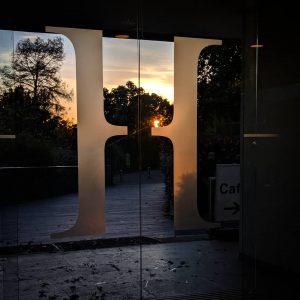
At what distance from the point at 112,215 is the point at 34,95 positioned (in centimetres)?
129

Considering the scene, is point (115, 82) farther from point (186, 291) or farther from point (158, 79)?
point (186, 291)

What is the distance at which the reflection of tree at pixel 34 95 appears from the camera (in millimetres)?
3828

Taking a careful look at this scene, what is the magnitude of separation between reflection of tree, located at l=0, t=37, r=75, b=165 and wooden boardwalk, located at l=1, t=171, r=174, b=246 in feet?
1.47

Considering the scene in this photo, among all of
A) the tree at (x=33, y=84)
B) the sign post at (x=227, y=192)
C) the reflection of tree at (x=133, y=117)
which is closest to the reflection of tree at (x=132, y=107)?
the reflection of tree at (x=133, y=117)

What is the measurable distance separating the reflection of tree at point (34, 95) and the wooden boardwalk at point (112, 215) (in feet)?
1.47

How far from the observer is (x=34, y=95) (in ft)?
12.6

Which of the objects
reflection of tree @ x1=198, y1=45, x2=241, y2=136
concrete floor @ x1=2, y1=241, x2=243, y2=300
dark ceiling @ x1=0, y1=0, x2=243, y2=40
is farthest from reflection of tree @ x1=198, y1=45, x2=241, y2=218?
concrete floor @ x1=2, y1=241, x2=243, y2=300

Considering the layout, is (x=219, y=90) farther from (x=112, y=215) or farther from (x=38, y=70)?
(x=38, y=70)

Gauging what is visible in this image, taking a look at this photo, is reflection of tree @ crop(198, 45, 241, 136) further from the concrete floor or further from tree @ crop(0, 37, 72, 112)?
tree @ crop(0, 37, 72, 112)

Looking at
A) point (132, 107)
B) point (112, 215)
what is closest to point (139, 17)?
point (132, 107)

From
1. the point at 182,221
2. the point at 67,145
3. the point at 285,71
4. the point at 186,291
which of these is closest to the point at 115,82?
the point at 67,145

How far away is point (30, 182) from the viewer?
12.8 feet

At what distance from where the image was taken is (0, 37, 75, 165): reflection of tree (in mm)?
3828

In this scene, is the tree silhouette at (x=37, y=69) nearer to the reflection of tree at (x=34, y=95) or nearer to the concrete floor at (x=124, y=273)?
the reflection of tree at (x=34, y=95)
